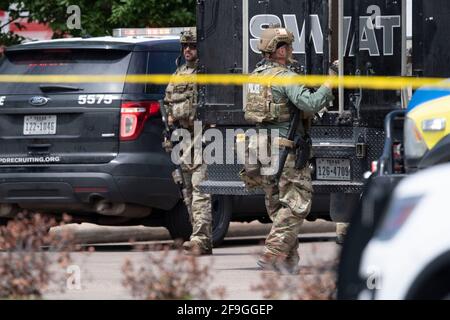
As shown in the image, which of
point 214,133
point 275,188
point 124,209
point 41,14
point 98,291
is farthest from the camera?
point 41,14

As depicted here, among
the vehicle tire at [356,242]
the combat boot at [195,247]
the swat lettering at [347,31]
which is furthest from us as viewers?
the combat boot at [195,247]

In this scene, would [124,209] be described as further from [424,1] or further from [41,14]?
[41,14]

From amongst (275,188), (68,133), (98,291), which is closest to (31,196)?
(68,133)

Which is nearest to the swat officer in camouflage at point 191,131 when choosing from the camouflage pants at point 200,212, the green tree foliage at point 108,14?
the camouflage pants at point 200,212

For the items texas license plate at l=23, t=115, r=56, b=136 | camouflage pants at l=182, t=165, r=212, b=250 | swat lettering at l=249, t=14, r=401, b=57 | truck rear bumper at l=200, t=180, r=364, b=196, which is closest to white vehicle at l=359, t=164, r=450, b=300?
truck rear bumper at l=200, t=180, r=364, b=196

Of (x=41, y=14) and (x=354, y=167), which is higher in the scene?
(x=41, y=14)

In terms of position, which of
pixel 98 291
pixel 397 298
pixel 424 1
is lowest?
pixel 98 291

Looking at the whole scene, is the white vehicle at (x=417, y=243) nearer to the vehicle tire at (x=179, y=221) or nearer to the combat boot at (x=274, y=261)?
the combat boot at (x=274, y=261)

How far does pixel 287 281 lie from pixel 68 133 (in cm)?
545

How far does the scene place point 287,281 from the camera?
24.3 ft

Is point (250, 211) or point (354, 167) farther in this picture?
point (250, 211)

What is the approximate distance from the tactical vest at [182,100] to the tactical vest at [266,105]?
1.62 meters

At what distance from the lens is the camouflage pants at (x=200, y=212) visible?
39.7 ft

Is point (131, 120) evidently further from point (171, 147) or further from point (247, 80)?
point (247, 80)
